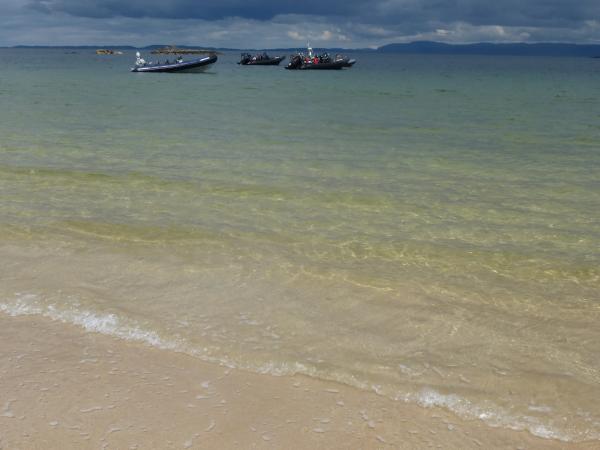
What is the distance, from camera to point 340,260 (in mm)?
7195

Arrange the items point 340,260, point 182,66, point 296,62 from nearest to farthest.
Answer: point 340,260
point 182,66
point 296,62

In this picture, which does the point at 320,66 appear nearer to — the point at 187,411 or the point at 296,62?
the point at 296,62

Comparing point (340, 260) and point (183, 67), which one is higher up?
point (183, 67)

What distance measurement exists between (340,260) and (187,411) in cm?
365

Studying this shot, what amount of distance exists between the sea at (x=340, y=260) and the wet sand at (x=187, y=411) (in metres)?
0.19

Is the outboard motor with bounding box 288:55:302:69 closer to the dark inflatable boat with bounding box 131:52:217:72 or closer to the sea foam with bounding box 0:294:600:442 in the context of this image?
the dark inflatable boat with bounding box 131:52:217:72

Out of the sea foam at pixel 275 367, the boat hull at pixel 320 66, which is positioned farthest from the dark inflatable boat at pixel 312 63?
the sea foam at pixel 275 367

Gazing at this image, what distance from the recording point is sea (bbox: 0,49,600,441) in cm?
465

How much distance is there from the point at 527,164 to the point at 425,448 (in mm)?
11694

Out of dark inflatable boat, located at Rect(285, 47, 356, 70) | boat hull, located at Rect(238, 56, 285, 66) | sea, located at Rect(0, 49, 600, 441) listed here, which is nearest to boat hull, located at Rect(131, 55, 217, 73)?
dark inflatable boat, located at Rect(285, 47, 356, 70)

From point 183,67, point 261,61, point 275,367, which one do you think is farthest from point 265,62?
point 275,367

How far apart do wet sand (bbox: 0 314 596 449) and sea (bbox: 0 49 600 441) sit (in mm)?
195

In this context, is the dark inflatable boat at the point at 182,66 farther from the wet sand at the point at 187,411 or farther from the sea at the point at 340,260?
the wet sand at the point at 187,411

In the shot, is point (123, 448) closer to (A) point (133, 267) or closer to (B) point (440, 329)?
(B) point (440, 329)
